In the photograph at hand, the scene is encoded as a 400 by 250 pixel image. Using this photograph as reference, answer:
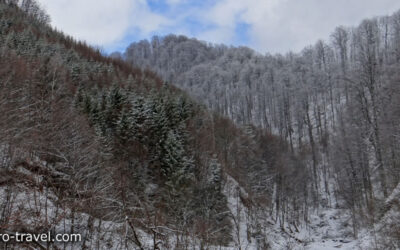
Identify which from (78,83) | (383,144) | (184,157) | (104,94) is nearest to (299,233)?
(383,144)

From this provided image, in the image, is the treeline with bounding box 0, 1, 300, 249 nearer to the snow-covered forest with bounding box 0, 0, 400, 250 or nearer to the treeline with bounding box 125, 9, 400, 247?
the snow-covered forest with bounding box 0, 0, 400, 250

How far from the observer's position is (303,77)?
6638 cm

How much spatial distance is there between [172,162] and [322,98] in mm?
46754

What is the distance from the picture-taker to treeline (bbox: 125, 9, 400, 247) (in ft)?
78.4

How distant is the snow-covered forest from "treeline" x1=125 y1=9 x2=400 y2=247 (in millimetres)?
332

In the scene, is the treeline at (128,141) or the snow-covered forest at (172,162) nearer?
the snow-covered forest at (172,162)

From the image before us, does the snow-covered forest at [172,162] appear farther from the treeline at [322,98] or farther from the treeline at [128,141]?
the treeline at [322,98]

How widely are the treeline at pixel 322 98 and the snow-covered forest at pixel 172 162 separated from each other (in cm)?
33

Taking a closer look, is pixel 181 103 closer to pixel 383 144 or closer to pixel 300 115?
pixel 383 144

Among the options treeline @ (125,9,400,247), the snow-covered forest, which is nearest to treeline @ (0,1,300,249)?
the snow-covered forest

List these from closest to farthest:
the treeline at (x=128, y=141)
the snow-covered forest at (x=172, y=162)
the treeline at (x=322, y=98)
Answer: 1. the snow-covered forest at (x=172, y=162)
2. the treeline at (x=128, y=141)
3. the treeline at (x=322, y=98)

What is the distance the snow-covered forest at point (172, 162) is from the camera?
6625 mm

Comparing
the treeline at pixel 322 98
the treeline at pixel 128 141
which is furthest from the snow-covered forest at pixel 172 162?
the treeline at pixel 322 98

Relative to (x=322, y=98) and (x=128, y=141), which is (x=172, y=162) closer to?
(x=128, y=141)
